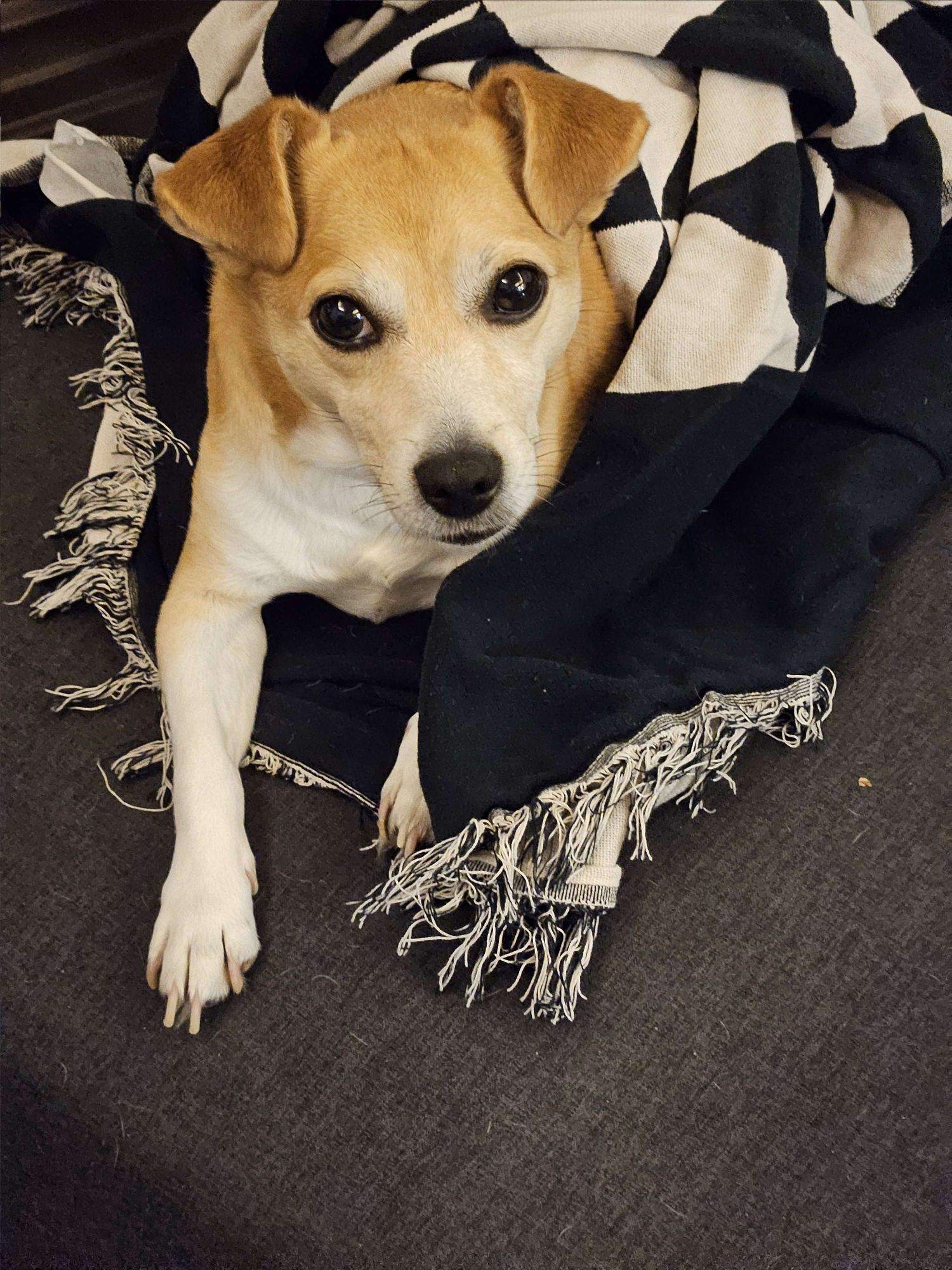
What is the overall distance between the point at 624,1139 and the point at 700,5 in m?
1.64

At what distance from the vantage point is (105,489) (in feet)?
6.02

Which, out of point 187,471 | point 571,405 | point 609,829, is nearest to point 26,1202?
point 609,829

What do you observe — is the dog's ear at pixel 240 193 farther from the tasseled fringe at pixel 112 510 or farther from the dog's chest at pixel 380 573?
the tasseled fringe at pixel 112 510

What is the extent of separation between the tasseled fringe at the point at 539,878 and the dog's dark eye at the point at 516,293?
0.58m

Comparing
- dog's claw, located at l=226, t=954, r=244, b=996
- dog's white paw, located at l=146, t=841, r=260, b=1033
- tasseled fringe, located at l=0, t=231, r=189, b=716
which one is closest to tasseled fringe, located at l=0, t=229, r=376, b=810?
tasseled fringe, located at l=0, t=231, r=189, b=716

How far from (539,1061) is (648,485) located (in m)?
0.82

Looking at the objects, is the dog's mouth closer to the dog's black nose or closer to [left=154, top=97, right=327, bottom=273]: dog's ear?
the dog's black nose

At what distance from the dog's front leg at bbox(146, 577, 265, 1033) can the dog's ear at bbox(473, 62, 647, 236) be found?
2.53ft

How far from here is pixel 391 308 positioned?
1245mm

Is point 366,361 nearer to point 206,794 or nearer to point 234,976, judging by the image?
point 206,794

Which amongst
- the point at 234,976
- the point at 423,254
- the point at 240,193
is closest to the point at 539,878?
the point at 234,976

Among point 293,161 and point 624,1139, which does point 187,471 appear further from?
point 624,1139

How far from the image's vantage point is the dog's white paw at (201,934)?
4.37 feet

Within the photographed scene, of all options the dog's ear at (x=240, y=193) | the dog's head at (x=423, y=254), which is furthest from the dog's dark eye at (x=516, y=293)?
the dog's ear at (x=240, y=193)
